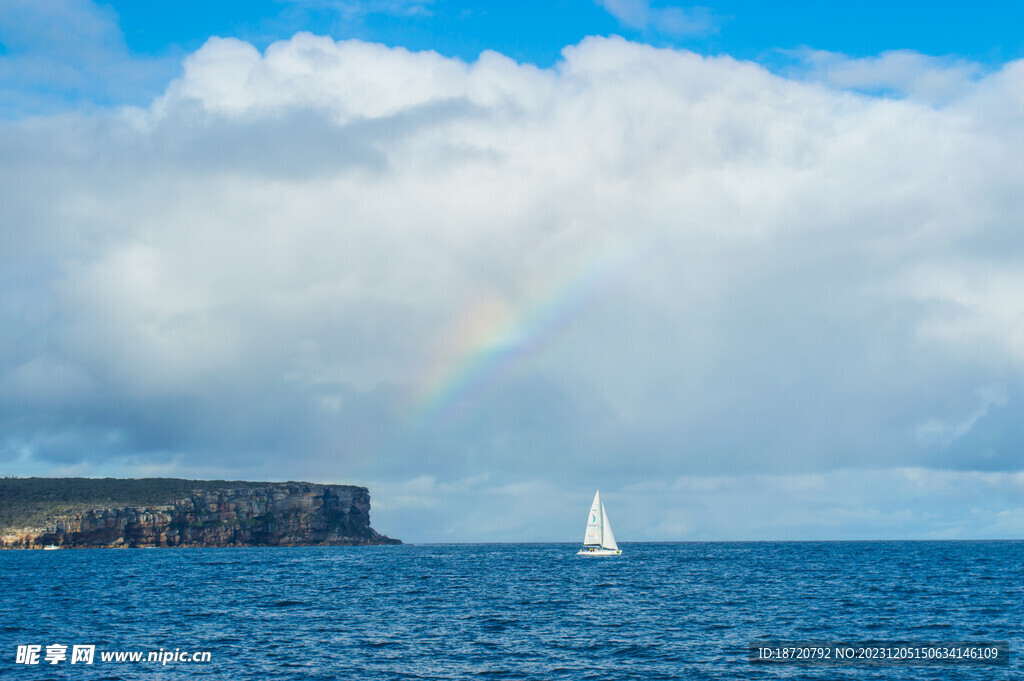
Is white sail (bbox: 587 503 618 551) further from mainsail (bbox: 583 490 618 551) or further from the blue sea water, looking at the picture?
the blue sea water

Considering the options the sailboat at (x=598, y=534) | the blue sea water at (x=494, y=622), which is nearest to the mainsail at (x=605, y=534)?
the sailboat at (x=598, y=534)

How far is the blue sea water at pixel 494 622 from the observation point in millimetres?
51438

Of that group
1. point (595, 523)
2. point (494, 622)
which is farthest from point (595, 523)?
point (494, 622)

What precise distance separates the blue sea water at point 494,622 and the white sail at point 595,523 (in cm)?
6535

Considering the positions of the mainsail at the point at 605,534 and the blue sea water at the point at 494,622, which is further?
the mainsail at the point at 605,534

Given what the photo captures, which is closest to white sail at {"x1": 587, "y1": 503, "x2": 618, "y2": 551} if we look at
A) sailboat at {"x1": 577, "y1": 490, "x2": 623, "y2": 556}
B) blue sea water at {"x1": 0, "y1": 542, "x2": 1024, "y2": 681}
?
sailboat at {"x1": 577, "y1": 490, "x2": 623, "y2": 556}

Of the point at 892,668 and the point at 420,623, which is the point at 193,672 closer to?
the point at 420,623

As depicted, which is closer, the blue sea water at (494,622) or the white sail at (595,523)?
the blue sea water at (494,622)

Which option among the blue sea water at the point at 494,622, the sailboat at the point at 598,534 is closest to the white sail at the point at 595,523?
the sailboat at the point at 598,534

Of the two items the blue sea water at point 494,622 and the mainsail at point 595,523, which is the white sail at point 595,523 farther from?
the blue sea water at point 494,622

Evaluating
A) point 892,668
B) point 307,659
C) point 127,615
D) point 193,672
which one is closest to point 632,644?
point 892,668

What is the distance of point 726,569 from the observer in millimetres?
143125

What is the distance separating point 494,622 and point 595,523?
415ft

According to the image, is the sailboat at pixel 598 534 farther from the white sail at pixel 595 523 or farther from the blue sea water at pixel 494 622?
the blue sea water at pixel 494 622
